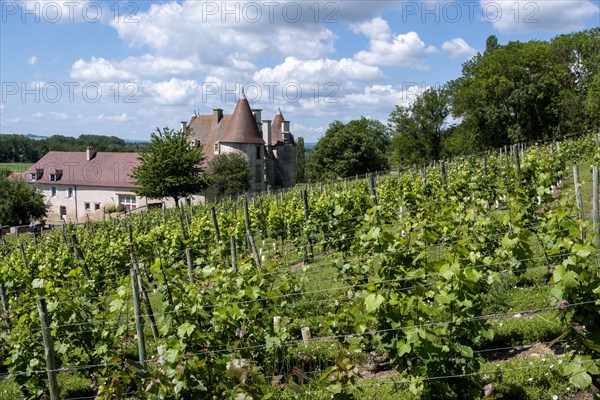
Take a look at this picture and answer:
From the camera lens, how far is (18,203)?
151 ft

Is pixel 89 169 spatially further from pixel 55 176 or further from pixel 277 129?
pixel 277 129

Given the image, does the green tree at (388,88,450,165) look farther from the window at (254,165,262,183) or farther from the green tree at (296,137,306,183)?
the green tree at (296,137,306,183)

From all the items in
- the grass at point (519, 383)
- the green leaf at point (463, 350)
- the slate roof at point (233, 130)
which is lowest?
the grass at point (519, 383)

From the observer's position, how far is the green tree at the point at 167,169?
37281 mm

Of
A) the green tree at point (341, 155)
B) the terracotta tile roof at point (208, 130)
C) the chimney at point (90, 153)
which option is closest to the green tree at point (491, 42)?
the green tree at point (341, 155)

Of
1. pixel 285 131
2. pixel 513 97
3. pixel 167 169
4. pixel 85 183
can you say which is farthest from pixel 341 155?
pixel 85 183

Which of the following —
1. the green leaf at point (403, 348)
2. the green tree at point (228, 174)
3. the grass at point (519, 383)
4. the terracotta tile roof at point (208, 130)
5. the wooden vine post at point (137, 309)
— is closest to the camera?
the green leaf at point (403, 348)

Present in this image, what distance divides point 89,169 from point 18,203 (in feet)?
32.7

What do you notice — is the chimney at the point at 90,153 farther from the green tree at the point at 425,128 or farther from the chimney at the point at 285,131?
the green tree at the point at 425,128

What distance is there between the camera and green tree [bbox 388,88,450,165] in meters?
53.9

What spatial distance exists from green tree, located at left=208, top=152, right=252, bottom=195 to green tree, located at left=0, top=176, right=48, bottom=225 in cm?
1550

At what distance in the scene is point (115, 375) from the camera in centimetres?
357

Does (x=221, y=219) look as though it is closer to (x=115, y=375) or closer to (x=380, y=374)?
(x=380, y=374)

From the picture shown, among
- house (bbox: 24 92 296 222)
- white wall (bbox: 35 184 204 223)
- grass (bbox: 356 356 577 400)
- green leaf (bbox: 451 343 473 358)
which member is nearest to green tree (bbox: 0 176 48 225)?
house (bbox: 24 92 296 222)
